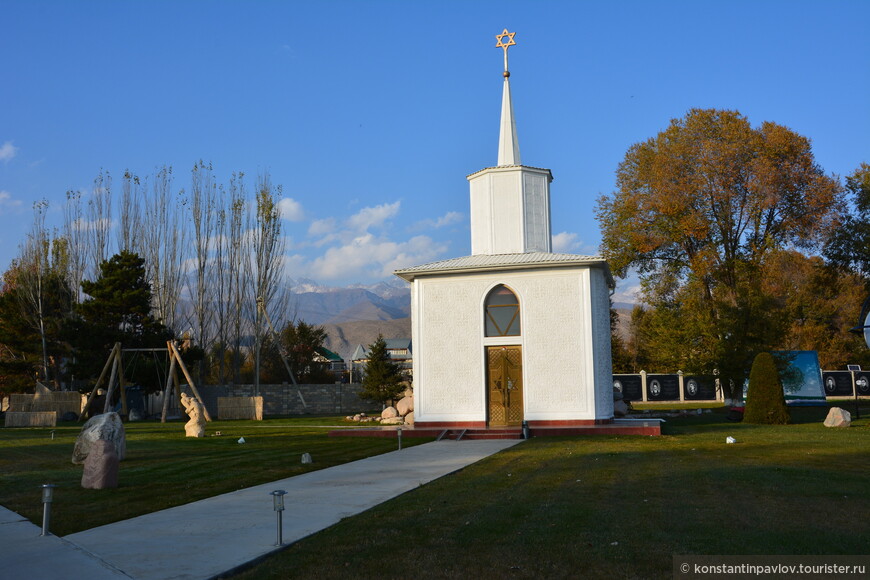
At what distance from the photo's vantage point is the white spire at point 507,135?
2622 cm

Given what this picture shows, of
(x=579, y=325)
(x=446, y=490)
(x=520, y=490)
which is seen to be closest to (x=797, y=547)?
(x=520, y=490)

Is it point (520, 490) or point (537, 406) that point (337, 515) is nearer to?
point (520, 490)

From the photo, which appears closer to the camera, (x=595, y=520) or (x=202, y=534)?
(x=202, y=534)

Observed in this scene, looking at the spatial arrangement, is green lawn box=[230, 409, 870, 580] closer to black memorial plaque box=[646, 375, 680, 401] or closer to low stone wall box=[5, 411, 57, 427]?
low stone wall box=[5, 411, 57, 427]

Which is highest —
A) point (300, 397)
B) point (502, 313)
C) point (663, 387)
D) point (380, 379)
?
point (502, 313)

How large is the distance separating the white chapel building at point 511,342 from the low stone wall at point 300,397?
76.1ft

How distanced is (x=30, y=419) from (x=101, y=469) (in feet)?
81.8

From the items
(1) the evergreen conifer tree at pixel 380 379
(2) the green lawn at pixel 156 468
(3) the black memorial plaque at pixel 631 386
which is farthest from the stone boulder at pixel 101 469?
(3) the black memorial plaque at pixel 631 386

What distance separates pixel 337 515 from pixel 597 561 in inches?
146

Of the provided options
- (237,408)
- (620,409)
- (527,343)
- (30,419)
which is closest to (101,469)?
(527,343)

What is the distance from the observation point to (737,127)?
35.3 meters

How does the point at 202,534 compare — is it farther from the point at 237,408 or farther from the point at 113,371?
the point at 237,408

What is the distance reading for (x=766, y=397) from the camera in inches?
1005

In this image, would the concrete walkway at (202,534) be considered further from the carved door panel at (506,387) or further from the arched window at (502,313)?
the arched window at (502,313)
